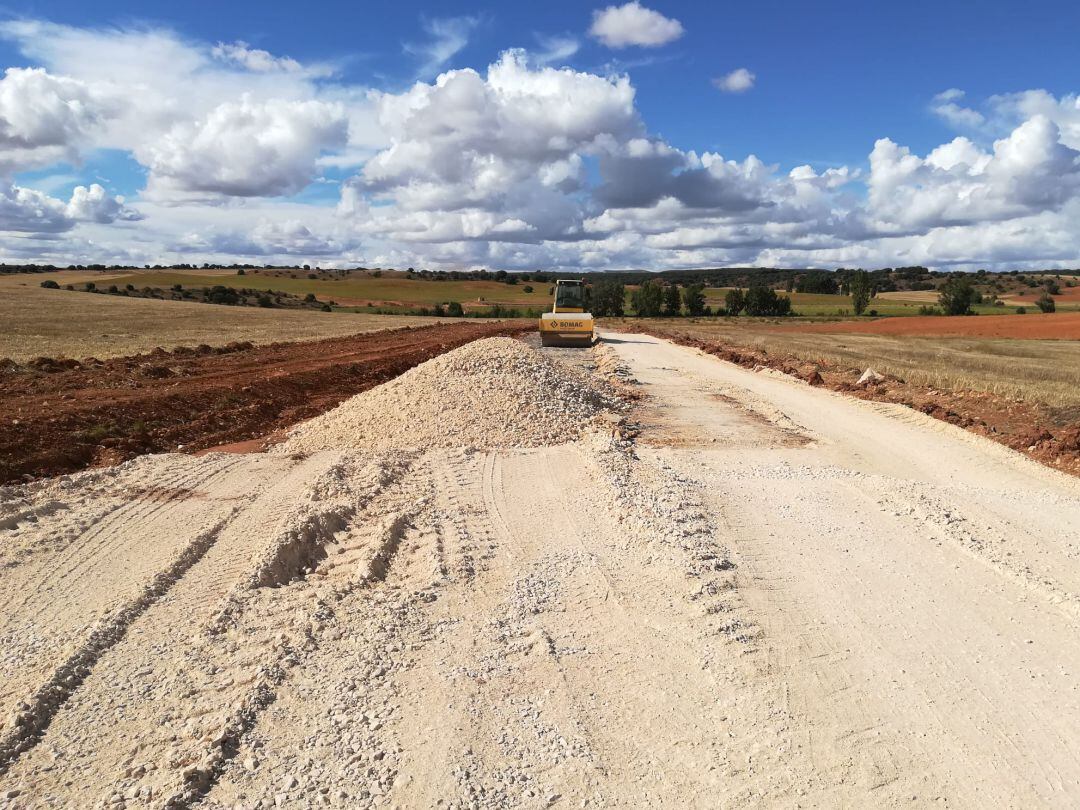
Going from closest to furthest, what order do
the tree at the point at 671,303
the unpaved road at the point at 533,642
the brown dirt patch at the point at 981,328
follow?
1. the unpaved road at the point at 533,642
2. the brown dirt patch at the point at 981,328
3. the tree at the point at 671,303

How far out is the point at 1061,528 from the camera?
27.2ft

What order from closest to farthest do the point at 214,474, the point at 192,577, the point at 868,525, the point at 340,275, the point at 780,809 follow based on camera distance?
the point at 780,809 → the point at 192,577 → the point at 868,525 → the point at 214,474 → the point at 340,275

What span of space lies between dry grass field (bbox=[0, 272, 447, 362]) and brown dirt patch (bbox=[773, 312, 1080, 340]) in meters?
39.4

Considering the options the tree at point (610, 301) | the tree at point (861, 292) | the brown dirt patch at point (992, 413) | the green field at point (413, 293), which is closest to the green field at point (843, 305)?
the green field at point (413, 293)

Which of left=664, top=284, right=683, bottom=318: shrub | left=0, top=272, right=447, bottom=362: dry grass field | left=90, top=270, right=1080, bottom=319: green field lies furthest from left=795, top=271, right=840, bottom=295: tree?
left=0, top=272, right=447, bottom=362: dry grass field

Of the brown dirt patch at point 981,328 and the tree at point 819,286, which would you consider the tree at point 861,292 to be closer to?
the brown dirt patch at point 981,328

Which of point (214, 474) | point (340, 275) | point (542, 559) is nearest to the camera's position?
point (542, 559)

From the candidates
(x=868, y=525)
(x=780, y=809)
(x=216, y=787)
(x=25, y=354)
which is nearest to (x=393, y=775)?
(x=216, y=787)

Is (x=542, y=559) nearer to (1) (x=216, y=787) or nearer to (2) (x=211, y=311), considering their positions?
(1) (x=216, y=787)

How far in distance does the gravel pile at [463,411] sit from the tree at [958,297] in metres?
87.8

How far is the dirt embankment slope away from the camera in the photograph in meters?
11.0

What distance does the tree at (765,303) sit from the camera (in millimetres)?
101375

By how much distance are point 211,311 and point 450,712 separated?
58732 millimetres

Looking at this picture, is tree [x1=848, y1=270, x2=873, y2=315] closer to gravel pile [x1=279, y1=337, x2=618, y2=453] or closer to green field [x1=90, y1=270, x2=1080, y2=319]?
green field [x1=90, y1=270, x2=1080, y2=319]
